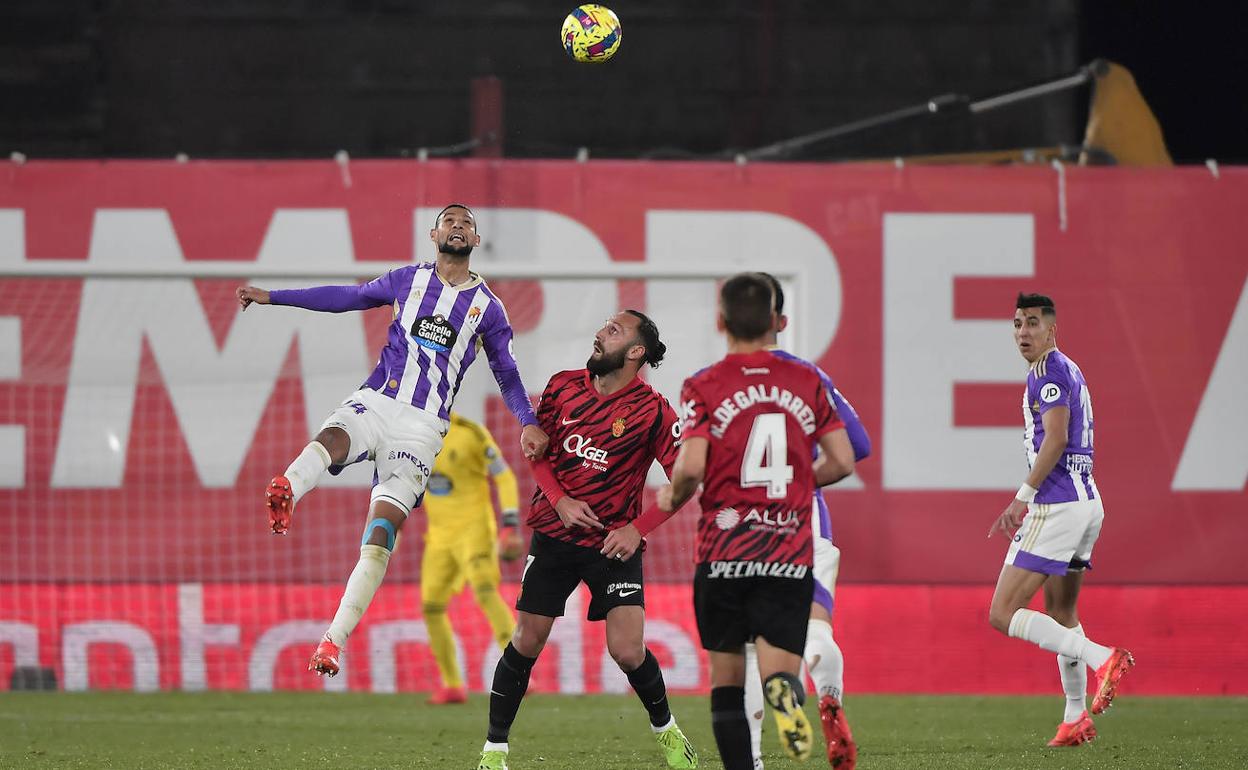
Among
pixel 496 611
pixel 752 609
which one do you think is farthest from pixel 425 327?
pixel 496 611

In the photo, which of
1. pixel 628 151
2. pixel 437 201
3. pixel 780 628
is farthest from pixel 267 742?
pixel 628 151

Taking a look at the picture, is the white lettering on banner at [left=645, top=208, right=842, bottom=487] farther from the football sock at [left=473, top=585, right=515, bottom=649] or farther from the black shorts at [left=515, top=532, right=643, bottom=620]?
the black shorts at [left=515, top=532, right=643, bottom=620]

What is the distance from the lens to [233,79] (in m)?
13.2

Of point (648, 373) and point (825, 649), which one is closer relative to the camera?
point (825, 649)

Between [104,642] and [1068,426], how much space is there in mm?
6997

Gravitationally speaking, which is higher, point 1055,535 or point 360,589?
point 1055,535

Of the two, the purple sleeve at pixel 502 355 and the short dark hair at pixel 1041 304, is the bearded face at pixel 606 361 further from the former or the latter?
the short dark hair at pixel 1041 304

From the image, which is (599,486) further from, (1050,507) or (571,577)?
(1050,507)

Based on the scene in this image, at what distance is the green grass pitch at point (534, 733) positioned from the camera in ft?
23.8

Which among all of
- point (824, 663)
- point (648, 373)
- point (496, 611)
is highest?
point (648, 373)

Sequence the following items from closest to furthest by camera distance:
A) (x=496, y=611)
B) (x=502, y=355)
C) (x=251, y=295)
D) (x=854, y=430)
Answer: (x=854, y=430) → (x=251, y=295) → (x=502, y=355) → (x=496, y=611)

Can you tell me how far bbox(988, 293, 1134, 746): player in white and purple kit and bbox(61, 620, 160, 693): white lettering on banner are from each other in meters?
6.28

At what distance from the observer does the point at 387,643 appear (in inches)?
450

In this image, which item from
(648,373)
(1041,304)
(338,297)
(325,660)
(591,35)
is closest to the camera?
(325,660)
